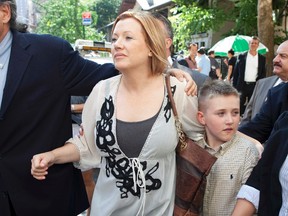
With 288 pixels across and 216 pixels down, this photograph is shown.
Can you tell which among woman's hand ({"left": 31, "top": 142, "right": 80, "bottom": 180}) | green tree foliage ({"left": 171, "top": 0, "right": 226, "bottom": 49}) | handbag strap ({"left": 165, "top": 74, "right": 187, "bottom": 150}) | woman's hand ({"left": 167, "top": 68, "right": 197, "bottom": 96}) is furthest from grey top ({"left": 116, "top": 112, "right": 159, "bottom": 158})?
green tree foliage ({"left": 171, "top": 0, "right": 226, "bottom": 49})

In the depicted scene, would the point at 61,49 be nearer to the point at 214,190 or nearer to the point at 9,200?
the point at 9,200

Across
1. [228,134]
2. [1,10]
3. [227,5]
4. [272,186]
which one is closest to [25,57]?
[1,10]

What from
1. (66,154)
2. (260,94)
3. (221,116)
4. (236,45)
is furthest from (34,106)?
(236,45)

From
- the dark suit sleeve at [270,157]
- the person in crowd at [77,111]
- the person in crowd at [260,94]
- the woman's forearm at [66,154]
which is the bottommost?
the person in crowd at [77,111]

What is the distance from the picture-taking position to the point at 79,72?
2484 mm

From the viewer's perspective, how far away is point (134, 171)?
2.02 meters

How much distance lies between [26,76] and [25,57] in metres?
0.12

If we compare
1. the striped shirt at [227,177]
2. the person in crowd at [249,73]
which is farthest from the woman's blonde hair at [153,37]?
the person in crowd at [249,73]

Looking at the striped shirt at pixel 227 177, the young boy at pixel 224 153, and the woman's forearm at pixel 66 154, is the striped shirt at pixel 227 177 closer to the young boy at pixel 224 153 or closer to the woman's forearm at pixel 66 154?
the young boy at pixel 224 153

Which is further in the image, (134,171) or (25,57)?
(25,57)

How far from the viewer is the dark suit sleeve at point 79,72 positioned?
246cm

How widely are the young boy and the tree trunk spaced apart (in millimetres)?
9215

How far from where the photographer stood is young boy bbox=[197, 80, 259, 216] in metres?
2.20

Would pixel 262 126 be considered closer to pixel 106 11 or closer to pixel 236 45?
pixel 236 45
